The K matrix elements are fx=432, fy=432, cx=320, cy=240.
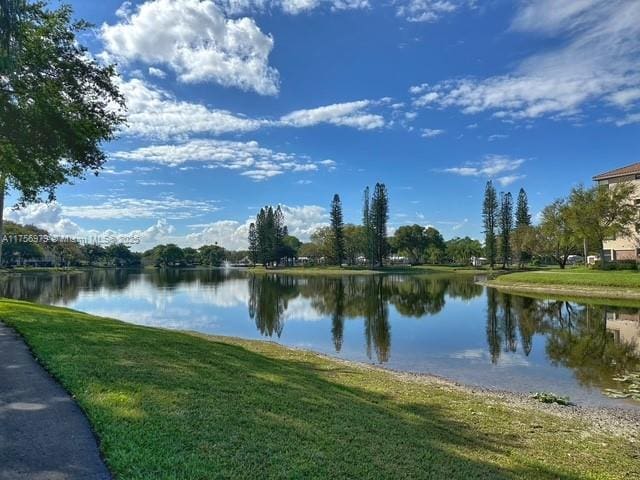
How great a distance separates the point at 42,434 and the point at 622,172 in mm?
68697

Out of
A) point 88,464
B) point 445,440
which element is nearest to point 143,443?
point 88,464

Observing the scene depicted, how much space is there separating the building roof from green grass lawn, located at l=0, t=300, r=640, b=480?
59.1 m

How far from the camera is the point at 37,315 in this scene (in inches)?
576

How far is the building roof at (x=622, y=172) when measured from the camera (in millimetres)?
56125

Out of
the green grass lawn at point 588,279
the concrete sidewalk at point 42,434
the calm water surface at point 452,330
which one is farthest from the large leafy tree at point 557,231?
the concrete sidewalk at point 42,434

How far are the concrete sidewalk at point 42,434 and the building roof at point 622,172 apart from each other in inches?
2649

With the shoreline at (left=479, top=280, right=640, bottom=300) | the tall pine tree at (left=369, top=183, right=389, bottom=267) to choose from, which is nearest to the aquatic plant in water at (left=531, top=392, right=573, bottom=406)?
the shoreline at (left=479, top=280, right=640, bottom=300)

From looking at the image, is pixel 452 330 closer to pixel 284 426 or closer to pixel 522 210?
pixel 284 426

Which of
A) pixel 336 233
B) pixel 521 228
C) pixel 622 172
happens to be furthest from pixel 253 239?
pixel 622 172

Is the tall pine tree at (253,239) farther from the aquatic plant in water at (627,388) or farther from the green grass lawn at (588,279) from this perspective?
the aquatic plant in water at (627,388)

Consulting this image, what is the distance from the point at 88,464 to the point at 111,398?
1.91 metres

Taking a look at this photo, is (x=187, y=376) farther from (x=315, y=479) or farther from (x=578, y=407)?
(x=578, y=407)

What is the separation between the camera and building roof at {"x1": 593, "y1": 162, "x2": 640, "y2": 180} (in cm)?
5612

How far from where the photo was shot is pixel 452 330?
25219 millimetres
